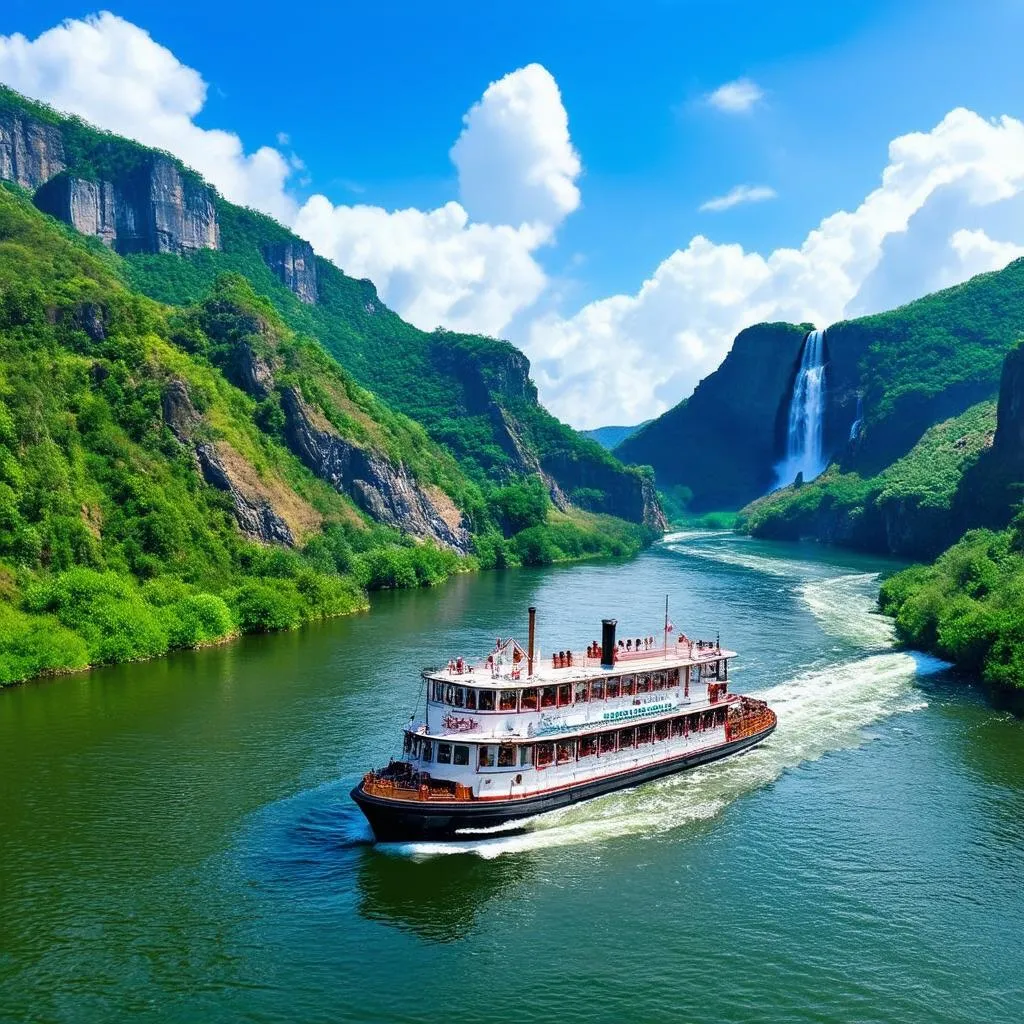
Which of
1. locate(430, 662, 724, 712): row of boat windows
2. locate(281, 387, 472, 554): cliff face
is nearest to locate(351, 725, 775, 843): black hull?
A: locate(430, 662, 724, 712): row of boat windows

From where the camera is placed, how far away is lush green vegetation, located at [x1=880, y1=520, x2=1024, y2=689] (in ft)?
189

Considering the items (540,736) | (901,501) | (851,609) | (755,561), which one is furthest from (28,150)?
(540,736)

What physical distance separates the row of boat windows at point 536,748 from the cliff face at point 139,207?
155 meters

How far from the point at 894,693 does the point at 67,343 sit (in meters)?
76.3

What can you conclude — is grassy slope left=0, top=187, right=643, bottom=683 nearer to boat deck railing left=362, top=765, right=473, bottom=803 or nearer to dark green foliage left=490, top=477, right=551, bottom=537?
dark green foliage left=490, top=477, right=551, bottom=537

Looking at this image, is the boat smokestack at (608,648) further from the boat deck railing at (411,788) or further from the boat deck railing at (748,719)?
the boat deck railing at (411,788)

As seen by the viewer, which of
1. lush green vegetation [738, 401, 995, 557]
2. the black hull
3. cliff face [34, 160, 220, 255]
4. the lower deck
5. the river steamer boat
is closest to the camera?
the black hull

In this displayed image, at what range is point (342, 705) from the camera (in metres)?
53.2

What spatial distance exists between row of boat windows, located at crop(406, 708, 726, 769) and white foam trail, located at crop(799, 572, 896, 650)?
3323 centimetres

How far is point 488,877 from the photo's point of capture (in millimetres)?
33375

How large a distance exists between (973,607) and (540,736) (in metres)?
39.2

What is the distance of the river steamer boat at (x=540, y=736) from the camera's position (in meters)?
36.0

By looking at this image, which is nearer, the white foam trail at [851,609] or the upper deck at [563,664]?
the upper deck at [563,664]

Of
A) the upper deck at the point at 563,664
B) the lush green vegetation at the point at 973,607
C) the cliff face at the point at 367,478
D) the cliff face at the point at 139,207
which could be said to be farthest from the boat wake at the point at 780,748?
the cliff face at the point at 139,207
